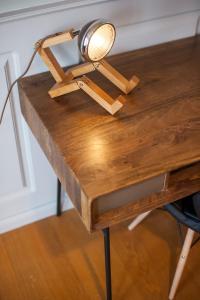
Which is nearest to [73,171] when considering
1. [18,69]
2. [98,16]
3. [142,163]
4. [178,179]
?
[142,163]

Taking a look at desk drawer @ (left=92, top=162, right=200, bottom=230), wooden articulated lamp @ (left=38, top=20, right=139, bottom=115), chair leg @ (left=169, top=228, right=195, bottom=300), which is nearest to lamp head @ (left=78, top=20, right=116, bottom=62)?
wooden articulated lamp @ (left=38, top=20, right=139, bottom=115)

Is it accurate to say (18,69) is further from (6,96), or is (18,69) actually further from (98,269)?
(98,269)

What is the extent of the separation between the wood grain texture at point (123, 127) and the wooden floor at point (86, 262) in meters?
0.53

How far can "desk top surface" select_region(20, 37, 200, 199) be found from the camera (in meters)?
0.91

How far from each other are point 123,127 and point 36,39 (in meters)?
0.39

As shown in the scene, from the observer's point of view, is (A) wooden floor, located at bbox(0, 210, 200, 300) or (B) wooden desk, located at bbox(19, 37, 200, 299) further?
(A) wooden floor, located at bbox(0, 210, 200, 300)

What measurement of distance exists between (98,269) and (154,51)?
30.8 inches

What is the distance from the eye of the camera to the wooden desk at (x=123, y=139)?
2.97 feet

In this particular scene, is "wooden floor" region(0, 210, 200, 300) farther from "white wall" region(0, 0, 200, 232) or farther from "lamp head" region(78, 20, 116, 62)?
"lamp head" region(78, 20, 116, 62)

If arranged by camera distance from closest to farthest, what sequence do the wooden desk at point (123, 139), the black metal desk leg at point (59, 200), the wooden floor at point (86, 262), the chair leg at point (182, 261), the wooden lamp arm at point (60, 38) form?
1. the wooden desk at point (123, 139)
2. the wooden lamp arm at point (60, 38)
3. the chair leg at point (182, 261)
4. the wooden floor at point (86, 262)
5. the black metal desk leg at point (59, 200)

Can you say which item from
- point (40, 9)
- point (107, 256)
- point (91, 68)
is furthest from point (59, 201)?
point (40, 9)

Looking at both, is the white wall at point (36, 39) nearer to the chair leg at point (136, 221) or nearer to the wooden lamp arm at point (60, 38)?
the wooden lamp arm at point (60, 38)

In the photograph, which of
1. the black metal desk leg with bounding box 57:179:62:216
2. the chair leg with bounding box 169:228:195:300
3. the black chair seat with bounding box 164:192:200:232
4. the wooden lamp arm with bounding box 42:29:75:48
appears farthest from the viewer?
the black metal desk leg with bounding box 57:179:62:216

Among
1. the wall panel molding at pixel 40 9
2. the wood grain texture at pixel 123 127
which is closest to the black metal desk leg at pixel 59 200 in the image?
the wood grain texture at pixel 123 127
